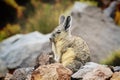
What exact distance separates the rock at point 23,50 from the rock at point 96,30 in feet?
3.17

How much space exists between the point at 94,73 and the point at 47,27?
7.60 metres

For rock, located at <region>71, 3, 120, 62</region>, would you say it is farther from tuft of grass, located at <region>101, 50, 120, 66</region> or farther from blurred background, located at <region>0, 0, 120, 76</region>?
tuft of grass, located at <region>101, 50, 120, 66</region>

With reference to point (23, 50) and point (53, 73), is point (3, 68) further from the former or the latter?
point (53, 73)

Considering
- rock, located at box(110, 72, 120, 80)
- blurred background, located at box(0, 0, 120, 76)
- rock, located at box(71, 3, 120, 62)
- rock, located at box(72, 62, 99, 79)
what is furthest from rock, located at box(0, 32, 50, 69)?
rock, located at box(110, 72, 120, 80)

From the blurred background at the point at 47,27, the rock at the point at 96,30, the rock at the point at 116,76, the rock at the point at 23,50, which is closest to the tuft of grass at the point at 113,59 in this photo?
the blurred background at the point at 47,27

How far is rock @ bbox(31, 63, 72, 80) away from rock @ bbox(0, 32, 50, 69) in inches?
182

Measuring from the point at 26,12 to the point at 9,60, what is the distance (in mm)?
3738

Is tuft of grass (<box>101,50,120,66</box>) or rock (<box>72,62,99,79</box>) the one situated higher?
tuft of grass (<box>101,50,120,66</box>)

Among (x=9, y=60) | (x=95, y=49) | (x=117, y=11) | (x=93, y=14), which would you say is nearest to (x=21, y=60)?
(x=9, y=60)

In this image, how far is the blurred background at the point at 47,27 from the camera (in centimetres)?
938

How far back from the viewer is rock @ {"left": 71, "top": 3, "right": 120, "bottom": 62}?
30.7ft

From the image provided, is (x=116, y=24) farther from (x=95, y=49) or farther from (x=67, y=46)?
(x=67, y=46)

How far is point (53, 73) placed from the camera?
431 cm

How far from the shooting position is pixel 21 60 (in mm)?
9297
